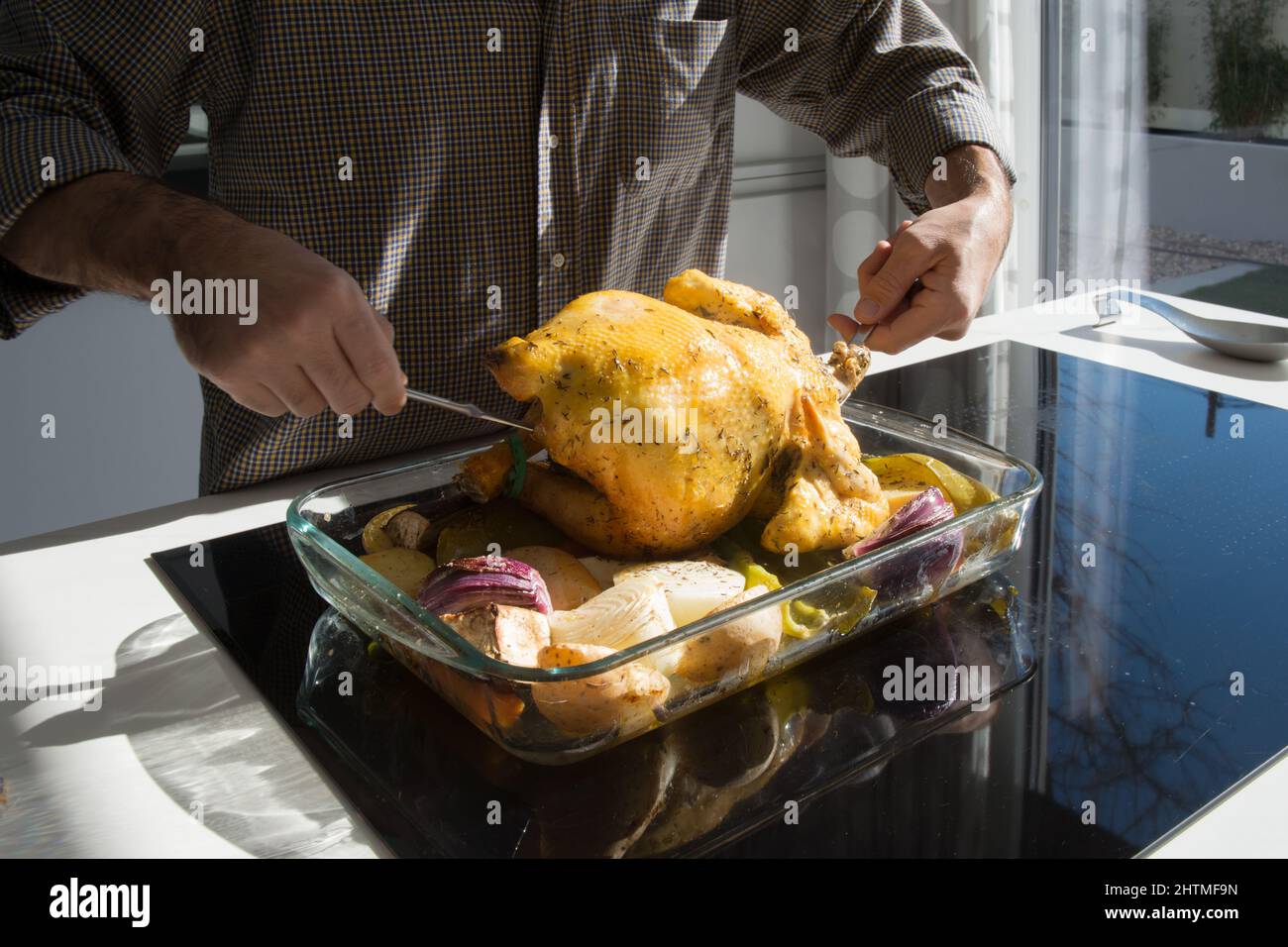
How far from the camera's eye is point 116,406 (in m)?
2.62

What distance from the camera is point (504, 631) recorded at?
716 millimetres

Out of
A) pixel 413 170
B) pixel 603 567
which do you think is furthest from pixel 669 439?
pixel 413 170

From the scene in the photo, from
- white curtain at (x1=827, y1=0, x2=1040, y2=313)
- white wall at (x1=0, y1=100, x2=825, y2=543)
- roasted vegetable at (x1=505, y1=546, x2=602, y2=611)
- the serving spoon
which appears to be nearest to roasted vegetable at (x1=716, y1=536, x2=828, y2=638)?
roasted vegetable at (x1=505, y1=546, x2=602, y2=611)

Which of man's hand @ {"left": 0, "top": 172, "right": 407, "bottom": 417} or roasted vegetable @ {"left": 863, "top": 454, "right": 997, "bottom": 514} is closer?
man's hand @ {"left": 0, "top": 172, "right": 407, "bottom": 417}

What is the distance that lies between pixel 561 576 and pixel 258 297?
32 cm

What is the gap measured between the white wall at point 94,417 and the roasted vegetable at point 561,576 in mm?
1965

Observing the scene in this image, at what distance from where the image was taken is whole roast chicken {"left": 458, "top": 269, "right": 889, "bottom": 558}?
89 cm

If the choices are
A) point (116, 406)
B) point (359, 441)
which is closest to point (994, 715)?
point (359, 441)

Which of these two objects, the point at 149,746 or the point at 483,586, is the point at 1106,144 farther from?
the point at 149,746

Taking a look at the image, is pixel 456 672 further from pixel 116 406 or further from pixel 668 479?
pixel 116 406

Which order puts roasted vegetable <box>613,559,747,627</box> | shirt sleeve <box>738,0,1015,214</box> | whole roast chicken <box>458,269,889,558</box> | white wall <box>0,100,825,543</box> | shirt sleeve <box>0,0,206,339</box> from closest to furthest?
roasted vegetable <box>613,559,747,627</box> < whole roast chicken <box>458,269,889,558</box> < shirt sleeve <box>0,0,206,339</box> < shirt sleeve <box>738,0,1015,214</box> < white wall <box>0,100,825,543</box>

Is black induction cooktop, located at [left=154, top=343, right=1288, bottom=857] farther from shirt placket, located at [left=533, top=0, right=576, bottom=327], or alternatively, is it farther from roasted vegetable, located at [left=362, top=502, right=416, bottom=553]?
shirt placket, located at [left=533, top=0, right=576, bottom=327]

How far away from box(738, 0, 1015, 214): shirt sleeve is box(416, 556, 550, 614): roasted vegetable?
36.8 inches

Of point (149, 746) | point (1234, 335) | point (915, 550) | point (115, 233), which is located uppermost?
point (115, 233)
